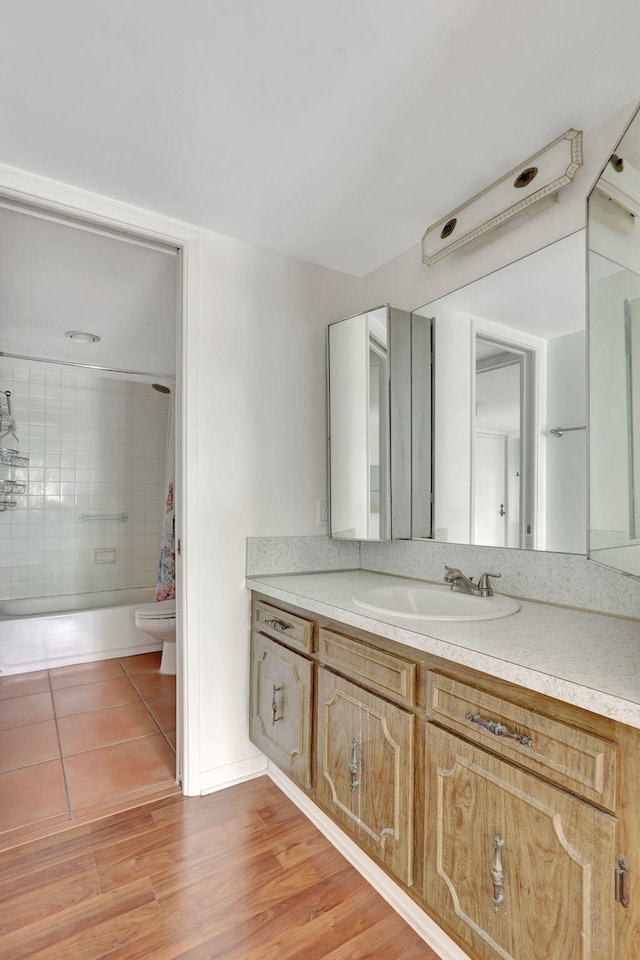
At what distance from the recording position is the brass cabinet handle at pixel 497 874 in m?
1.05

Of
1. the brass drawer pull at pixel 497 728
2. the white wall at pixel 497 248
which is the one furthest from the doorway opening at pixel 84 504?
the brass drawer pull at pixel 497 728

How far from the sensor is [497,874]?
41.3 inches

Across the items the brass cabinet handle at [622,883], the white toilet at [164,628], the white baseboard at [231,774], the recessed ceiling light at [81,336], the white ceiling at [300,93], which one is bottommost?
the white baseboard at [231,774]

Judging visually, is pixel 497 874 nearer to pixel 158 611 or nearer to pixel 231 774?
pixel 231 774

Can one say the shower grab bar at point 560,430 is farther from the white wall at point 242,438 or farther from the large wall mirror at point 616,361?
the white wall at point 242,438

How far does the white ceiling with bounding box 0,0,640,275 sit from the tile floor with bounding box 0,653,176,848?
2352 millimetres

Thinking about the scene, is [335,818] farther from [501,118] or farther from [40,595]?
[40,595]

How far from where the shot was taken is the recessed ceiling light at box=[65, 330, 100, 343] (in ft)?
11.1

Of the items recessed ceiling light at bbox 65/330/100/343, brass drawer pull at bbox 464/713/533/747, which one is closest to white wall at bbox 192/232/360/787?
brass drawer pull at bbox 464/713/533/747

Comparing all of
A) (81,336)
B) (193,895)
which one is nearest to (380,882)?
(193,895)

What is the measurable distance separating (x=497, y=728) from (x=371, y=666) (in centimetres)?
46

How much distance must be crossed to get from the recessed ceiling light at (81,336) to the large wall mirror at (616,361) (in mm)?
3177

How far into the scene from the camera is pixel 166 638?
3332mm

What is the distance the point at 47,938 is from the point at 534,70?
8.80ft
